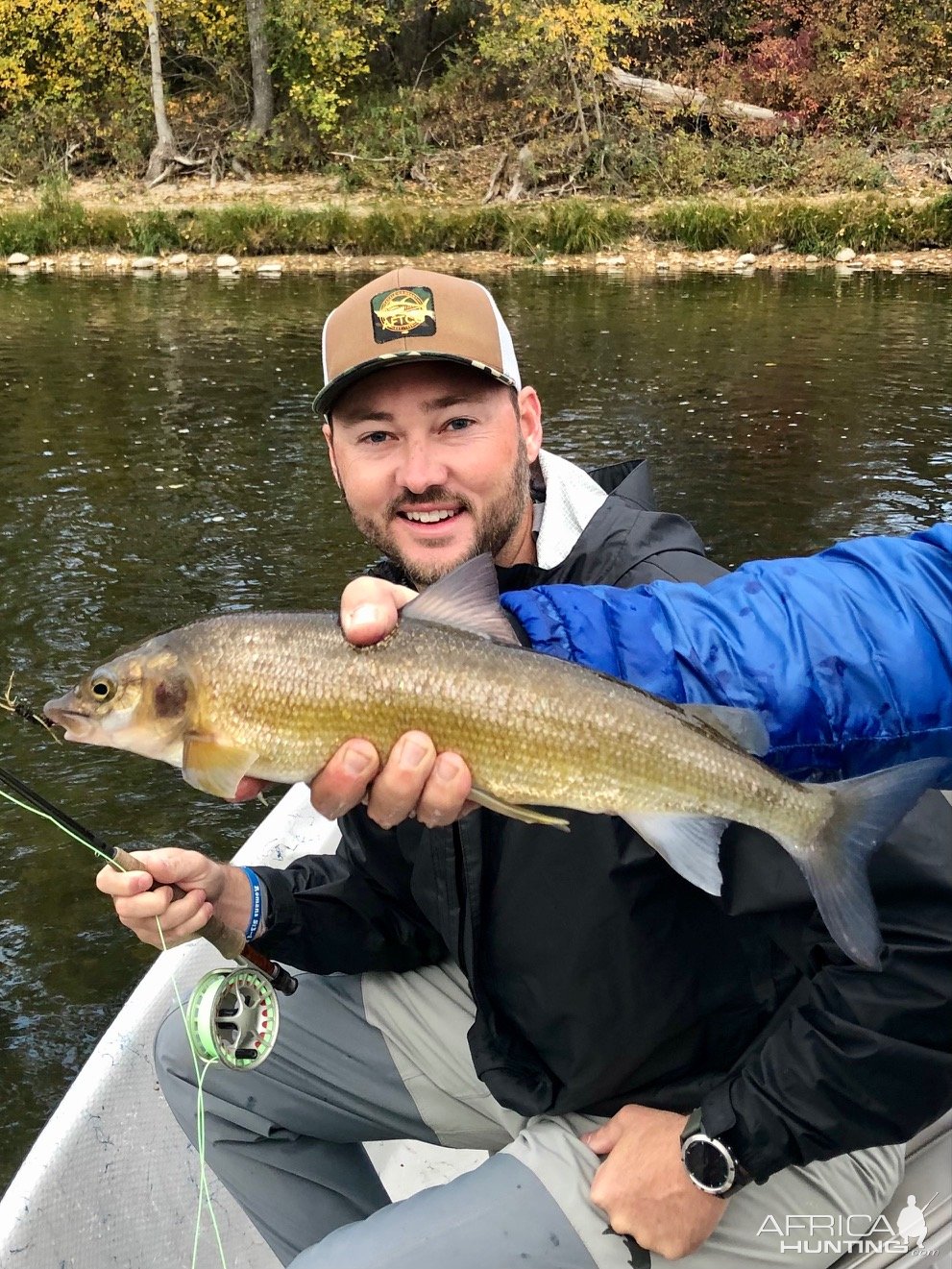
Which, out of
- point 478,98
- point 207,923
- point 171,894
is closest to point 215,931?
point 207,923

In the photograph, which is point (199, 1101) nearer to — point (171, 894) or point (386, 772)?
point (171, 894)

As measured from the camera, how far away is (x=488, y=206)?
30984 mm

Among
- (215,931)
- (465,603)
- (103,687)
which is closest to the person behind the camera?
(465,603)

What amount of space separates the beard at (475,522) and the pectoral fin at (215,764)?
1.07 meters

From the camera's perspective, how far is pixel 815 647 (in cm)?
209

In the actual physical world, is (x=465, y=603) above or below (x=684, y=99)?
below

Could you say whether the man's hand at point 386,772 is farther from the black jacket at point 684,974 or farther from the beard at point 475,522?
the beard at point 475,522

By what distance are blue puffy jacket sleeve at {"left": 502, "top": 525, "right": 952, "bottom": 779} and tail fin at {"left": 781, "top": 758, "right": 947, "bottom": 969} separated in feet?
0.24

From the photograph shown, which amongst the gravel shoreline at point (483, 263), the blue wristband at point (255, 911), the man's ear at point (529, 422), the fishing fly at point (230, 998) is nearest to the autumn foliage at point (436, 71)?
the gravel shoreline at point (483, 263)

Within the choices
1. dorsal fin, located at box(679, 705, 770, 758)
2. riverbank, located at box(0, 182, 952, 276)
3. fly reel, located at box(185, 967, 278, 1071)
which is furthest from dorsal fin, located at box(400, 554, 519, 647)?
riverbank, located at box(0, 182, 952, 276)

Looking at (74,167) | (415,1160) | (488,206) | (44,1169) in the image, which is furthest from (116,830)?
(74,167)

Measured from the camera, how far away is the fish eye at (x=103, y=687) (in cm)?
264

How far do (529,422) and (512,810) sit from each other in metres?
1.79

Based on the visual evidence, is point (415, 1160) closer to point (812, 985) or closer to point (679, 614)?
point (812, 985)
